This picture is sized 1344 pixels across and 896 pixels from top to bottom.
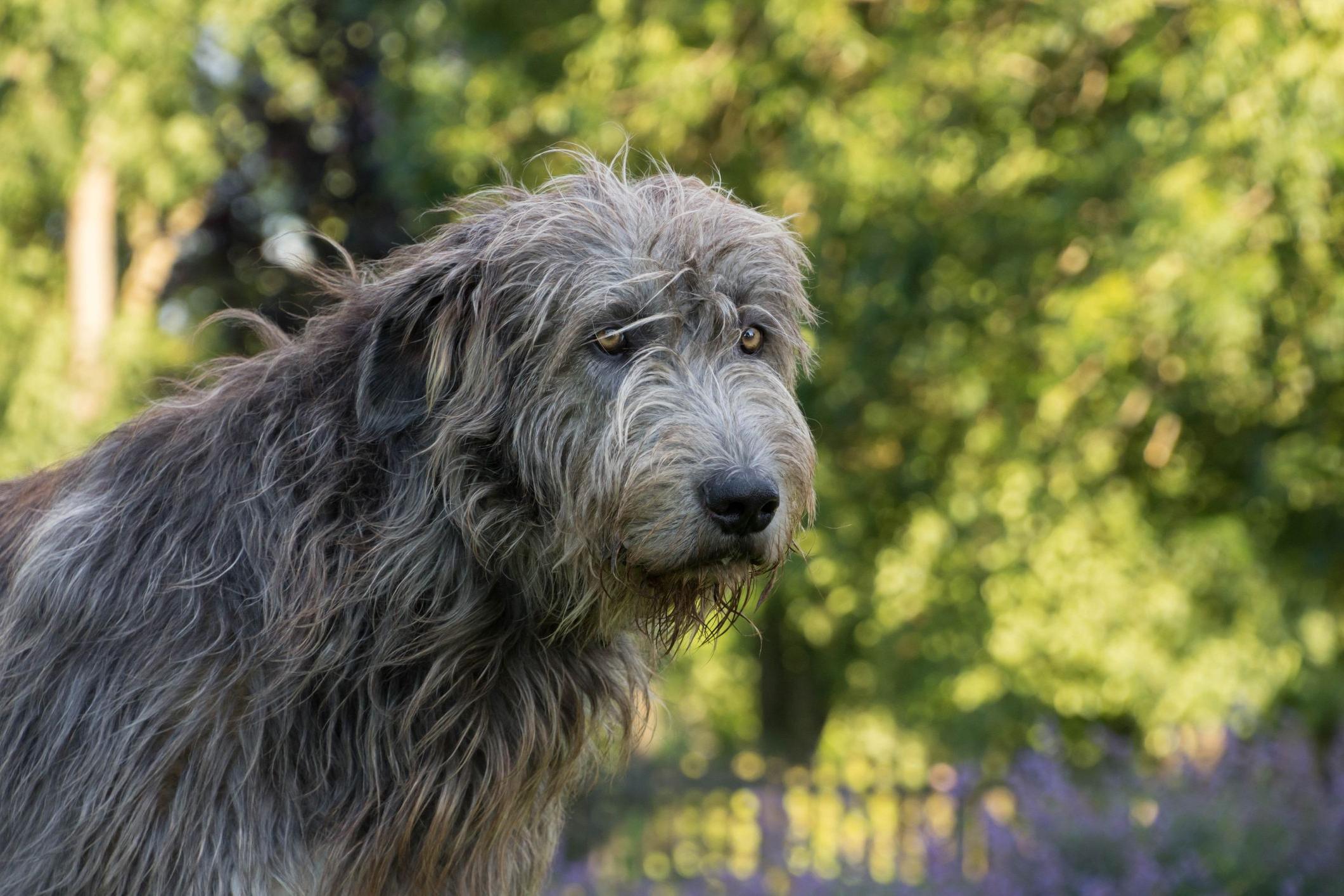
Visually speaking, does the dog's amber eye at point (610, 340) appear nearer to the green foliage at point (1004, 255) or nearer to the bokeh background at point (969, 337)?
the bokeh background at point (969, 337)

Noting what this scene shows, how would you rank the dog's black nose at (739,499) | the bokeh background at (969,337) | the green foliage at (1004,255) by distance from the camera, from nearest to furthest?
the dog's black nose at (739,499)
the bokeh background at (969,337)
the green foliage at (1004,255)

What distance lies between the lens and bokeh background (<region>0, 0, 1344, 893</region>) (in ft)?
28.1

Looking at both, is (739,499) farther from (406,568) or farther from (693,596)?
(406,568)

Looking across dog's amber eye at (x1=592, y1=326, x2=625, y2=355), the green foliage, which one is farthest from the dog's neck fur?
the green foliage

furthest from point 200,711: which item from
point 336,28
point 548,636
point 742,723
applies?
point 742,723

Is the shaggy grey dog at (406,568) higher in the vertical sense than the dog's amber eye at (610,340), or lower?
lower

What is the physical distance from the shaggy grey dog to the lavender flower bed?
442cm

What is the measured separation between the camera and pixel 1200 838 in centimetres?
723

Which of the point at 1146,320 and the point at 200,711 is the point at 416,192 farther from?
the point at 200,711

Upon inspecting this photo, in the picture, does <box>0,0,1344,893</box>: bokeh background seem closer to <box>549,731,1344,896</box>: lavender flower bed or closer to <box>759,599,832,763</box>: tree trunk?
<box>549,731,1344,896</box>: lavender flower bed

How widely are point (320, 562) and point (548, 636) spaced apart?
1.69 ft

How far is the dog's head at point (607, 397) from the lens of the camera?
290 centimetres

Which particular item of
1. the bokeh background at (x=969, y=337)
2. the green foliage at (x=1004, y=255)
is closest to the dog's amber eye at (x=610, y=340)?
the bokeh background at (x=969, y=337)

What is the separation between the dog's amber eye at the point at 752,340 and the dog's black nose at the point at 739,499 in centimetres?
45
